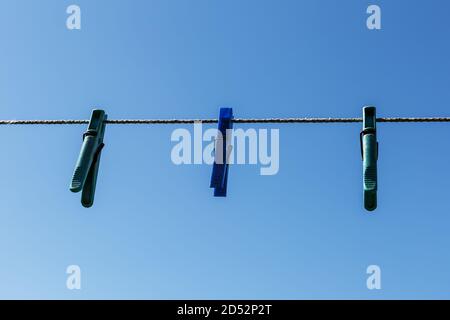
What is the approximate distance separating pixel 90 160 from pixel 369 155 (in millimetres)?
2360

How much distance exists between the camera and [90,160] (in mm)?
5180

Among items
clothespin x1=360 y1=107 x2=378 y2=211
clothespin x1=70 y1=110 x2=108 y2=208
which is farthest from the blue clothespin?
clothespin x1=360 y1=107 x2=378 y2=211

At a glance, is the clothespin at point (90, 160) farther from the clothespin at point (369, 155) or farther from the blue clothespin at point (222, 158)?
the clothespin at point (369, 155)

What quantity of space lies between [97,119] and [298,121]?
6.17 ft

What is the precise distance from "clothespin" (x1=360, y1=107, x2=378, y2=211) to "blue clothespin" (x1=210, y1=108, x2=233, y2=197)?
1.18 meters

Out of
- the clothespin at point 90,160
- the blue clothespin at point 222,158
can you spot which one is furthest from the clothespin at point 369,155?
the clothespin at point 90,160

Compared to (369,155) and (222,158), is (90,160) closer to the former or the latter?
(222,158)

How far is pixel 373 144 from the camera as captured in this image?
5031 mm

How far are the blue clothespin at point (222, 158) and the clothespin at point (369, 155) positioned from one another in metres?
1.18

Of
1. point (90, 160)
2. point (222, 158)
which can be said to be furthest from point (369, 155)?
point (90, 160)

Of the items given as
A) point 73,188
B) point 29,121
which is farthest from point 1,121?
point 73,188

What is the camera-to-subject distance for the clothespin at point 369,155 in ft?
14.9

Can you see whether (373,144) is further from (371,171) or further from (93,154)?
(93,154)

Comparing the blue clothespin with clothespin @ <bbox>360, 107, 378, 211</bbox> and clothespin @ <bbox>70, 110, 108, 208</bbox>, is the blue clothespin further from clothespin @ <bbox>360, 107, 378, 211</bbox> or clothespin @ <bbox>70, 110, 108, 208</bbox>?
clothespin @ <bbox>360, 107, 378, 211</bbox>
